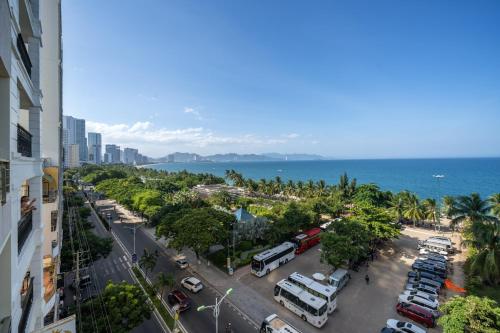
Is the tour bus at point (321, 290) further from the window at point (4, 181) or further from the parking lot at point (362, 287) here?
the window at point (4, 181)

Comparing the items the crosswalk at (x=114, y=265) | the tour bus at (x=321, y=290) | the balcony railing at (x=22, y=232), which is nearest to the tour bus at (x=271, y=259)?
the tour bus at (x=321, y=290)

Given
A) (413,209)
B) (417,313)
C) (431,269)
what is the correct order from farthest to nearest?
(413,209)
(431,269)
(417,313)

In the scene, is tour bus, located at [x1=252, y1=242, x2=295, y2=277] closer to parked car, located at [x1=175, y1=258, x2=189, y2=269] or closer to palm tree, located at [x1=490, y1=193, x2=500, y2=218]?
parked car, located at [x1=175, y1=258, x2=189, y2=269]

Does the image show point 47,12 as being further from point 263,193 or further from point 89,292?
point 263,193

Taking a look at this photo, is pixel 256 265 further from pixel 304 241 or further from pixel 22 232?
pixel 22 232

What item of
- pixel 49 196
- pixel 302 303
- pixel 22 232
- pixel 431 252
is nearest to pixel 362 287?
pixel 302 303

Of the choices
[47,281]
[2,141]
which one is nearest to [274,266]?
[47,281]
